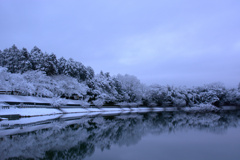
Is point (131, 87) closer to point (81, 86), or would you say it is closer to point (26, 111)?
point (81, 86)

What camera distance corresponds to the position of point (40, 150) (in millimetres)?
10352

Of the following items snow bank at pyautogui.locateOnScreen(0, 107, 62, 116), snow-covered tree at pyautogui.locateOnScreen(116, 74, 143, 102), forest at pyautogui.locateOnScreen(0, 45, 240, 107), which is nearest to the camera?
snow bank at pyautogui.locateOnScreen(0, 107, 62, 116)

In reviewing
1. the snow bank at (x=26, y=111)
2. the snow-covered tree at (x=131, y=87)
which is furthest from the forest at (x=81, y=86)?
the snow bank at (x=26, y=111)

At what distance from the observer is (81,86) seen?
1795 inches


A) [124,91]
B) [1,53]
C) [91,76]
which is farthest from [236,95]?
[1,53]

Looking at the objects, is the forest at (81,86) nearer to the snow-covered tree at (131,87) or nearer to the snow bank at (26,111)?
the snow-covered tree at (131,87)

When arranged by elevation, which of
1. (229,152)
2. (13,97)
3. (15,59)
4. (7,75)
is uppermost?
(15,59)

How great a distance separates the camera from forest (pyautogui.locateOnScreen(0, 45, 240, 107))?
35963 mm

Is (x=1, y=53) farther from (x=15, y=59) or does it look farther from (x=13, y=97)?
(x=13, y=97)

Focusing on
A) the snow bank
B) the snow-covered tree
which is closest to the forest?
the snow-covered tree

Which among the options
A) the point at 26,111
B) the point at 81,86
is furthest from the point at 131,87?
the point at 26,111

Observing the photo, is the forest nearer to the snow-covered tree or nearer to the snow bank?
the snow-covered tree

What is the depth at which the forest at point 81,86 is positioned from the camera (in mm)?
35963

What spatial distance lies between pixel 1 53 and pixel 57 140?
39.0 metres
